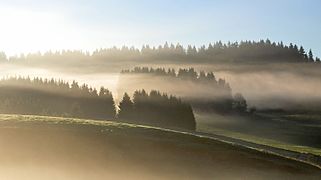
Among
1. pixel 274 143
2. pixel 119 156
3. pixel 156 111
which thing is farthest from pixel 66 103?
pixel 119 156

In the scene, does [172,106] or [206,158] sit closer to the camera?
[206,158]

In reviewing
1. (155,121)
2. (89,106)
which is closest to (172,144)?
(155,121)

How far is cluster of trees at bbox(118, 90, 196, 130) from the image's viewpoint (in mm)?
150250

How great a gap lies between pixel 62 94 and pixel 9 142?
112738mm

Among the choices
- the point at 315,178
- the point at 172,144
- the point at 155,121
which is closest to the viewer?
the point at 315,178

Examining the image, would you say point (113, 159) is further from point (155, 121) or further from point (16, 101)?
point (16, 101)

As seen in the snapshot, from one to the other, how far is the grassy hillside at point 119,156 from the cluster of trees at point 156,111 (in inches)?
2996

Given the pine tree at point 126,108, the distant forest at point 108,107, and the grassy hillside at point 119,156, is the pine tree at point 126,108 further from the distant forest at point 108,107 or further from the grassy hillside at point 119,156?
the grassy hillside at point 119,156

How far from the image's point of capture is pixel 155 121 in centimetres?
15150

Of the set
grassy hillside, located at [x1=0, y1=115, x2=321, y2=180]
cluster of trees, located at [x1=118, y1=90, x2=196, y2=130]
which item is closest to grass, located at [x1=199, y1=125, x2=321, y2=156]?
cluster of trees, located at [x1=118, y1=90, x2=196, y2=130]

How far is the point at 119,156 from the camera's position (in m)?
64.6

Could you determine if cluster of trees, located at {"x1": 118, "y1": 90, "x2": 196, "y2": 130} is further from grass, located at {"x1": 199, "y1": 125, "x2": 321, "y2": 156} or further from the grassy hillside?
→ the grassy hillside

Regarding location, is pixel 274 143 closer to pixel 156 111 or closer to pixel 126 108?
pixel 156 111

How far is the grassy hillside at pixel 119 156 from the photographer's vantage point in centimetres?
6050
